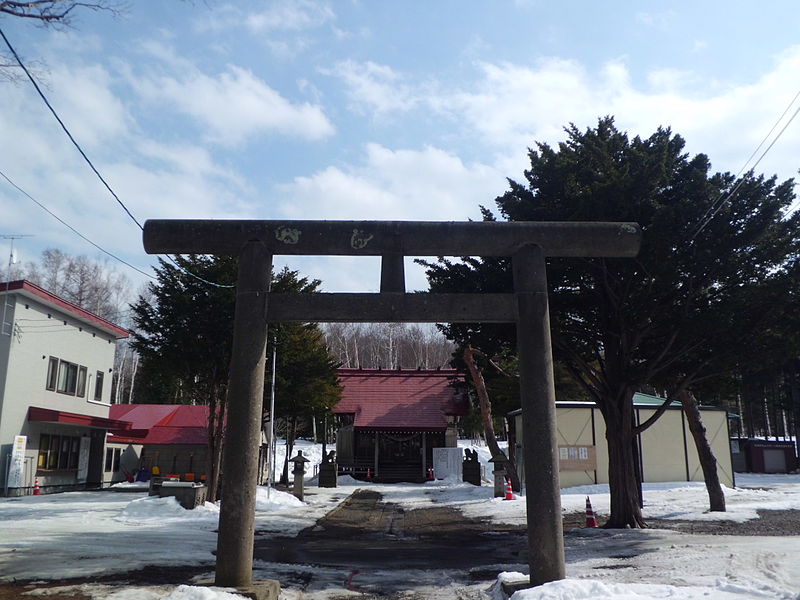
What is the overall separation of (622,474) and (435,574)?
6869 millimetres

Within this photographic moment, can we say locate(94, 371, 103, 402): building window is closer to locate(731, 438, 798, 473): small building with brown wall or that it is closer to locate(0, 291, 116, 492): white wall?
locate(0, 291, 116, 492): white wall

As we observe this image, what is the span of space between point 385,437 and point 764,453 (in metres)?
22.9

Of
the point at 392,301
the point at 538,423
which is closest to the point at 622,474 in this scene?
the point at 538,423

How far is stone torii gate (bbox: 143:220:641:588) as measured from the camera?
7648mm

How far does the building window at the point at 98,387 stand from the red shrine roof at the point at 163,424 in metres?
2.24

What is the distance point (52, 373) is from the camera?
26.2 metres

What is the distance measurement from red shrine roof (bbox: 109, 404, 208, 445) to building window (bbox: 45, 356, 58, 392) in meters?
6.01

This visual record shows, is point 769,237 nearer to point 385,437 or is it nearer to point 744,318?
point 744,318

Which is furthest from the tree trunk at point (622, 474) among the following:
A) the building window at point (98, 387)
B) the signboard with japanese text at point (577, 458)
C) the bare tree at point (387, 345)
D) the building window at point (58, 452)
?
the bare tree at point (387, 345)

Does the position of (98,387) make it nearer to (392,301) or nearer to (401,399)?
(401,399)

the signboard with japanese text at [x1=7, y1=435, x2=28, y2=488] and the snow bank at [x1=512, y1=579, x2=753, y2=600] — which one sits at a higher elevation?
the signboard with japanese text at [x1=7, y1=435, x2=28, y2=488]

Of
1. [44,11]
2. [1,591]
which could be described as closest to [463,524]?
[1,591]

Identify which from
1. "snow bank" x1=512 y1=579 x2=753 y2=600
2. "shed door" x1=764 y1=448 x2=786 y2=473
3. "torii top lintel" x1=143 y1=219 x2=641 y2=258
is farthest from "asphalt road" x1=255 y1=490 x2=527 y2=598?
"shed door" x1=764 y1=448 x2=786 y2=473

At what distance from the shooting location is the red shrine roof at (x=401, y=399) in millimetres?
37938
